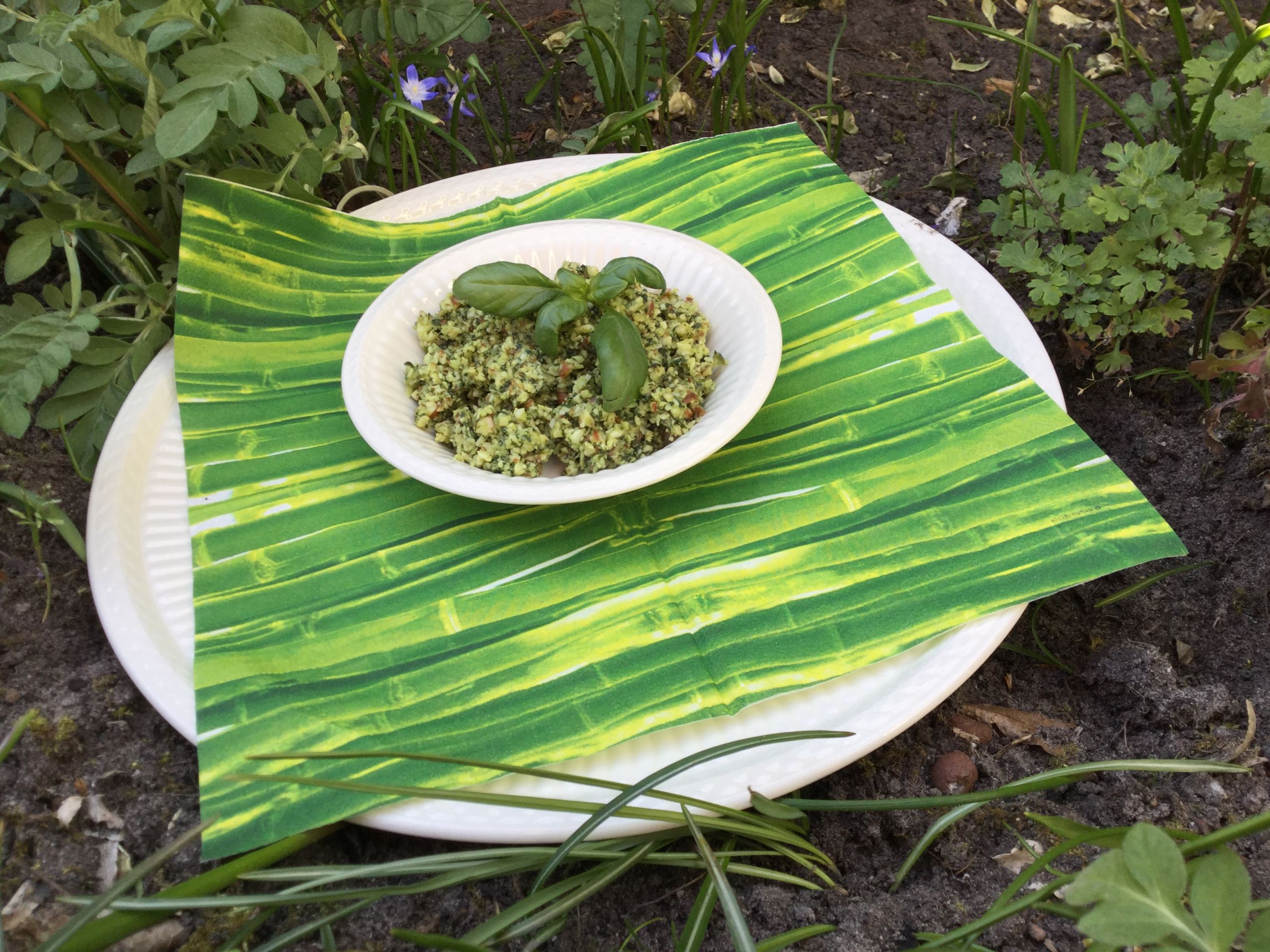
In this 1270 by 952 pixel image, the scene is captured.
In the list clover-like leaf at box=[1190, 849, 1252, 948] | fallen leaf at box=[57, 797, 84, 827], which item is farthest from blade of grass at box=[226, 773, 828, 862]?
clover-like leaf at box=[1190, 849, 1252, 948]

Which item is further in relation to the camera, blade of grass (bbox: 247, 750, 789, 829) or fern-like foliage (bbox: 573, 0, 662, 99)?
fern-like foliage (bbox: 573, 0, 662, 99)

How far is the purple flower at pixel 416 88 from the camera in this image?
1.83m

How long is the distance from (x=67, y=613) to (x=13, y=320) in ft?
1.54

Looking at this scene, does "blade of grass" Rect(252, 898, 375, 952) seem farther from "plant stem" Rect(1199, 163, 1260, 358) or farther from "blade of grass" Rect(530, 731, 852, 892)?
"plant stem" Rect(1199, 163, 1260, 358)

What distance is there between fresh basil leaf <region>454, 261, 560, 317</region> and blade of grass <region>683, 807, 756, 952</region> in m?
0.70

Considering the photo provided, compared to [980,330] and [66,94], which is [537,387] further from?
[66,94]

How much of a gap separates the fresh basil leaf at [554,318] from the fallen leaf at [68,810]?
77 cm

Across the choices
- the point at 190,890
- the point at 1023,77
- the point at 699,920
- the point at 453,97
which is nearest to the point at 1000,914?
the point at 699,920

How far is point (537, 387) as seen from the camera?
1277mm

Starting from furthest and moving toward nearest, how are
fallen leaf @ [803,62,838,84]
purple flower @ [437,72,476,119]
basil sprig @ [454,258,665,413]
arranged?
fallen leaf @ [803,62,838,84], purple flower @ [437,72,476,119], basil sprig @ [454,258,665,413]

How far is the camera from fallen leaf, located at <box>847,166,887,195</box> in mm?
2072

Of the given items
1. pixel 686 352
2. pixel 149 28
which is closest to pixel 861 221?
pixel 686 352

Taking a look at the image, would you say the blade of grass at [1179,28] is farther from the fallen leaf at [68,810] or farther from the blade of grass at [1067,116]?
the fallen leaf at [68,810]

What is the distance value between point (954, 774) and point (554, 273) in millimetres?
977
